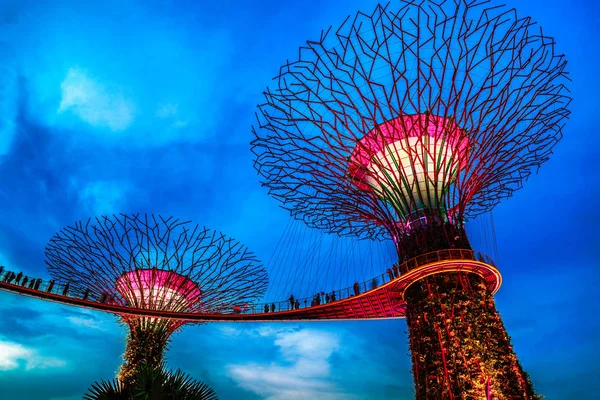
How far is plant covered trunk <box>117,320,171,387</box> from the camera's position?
2642 cm

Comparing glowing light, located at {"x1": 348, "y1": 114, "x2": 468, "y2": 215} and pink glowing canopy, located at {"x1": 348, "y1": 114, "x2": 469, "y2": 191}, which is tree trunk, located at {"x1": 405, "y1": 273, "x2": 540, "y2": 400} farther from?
pink glowing canopy, located at {"x1": 348, "y1": 114, "x2": 469, "y2": 191}

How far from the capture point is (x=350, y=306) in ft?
74.0

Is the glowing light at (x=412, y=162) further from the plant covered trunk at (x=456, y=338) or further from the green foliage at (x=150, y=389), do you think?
the green foliage at (x=150, y=389)

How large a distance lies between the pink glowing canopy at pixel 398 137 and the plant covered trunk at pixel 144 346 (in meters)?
16.3

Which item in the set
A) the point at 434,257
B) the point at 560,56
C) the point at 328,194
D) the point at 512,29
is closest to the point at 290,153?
the point at 328,194

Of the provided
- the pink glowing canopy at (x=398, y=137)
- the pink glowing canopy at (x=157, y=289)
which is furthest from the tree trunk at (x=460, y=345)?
the pink glowing canopy at (x=157, y=289)

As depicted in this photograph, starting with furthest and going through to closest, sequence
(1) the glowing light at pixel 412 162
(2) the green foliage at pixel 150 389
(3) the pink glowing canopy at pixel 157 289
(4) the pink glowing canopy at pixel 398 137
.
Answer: (3) the pink glowing canopy at pixel 157 289, (1) the glowing light at pixel 412 162, (4) the pink glowing canopy at pixel 398 137, (2) the green foliage at pixel 150 389

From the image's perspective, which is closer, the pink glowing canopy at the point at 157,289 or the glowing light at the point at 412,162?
the glowing light at the point at 412,162

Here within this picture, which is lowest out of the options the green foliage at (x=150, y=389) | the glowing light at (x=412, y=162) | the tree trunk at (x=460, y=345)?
the green foliage at (x=150, y=389)

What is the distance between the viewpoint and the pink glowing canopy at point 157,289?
27.8 meters

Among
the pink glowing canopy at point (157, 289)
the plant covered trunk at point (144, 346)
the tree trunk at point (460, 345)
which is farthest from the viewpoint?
the pink glowing canopy at point (157, 289)

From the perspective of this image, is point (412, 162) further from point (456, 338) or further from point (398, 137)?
point (456, 338)

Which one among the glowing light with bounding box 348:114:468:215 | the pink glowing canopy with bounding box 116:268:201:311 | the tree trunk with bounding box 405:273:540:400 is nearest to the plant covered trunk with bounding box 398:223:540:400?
the tree trunk with bounding box 405:273:540:400

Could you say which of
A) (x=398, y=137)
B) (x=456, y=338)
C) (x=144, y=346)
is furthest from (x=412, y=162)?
(x=144, y=346)
